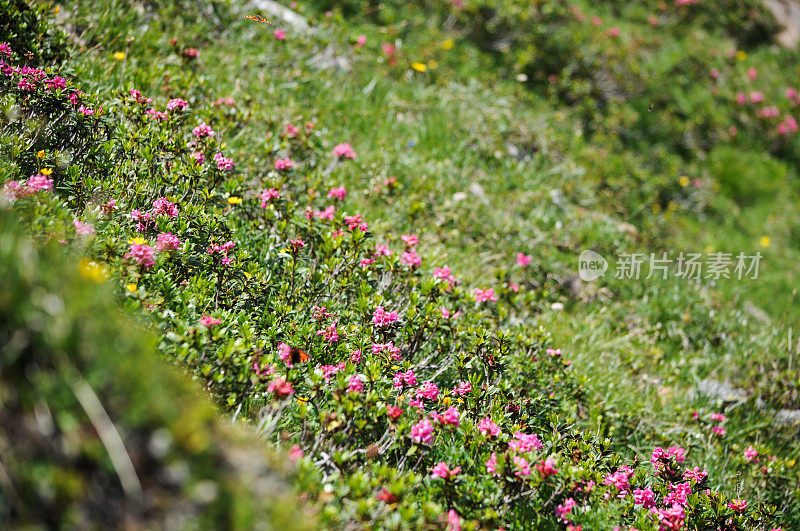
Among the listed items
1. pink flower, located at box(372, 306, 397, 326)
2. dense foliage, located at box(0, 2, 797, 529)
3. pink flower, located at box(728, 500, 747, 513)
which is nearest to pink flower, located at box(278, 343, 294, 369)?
dense foliage, located at box(0, 2, 797, 529)

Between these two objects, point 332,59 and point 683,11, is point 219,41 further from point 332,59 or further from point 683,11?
point 683,11

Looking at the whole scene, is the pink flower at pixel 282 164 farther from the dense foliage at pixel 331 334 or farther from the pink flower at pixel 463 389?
the pink flower at pixel 463 389

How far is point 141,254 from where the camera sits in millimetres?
2762

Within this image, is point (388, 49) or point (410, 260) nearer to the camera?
point (410, 260)

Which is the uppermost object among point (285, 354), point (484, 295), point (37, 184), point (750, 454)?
point (37, 184)

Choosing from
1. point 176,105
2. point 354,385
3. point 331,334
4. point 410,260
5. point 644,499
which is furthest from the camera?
point 176,105

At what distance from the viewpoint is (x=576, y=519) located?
2676mm

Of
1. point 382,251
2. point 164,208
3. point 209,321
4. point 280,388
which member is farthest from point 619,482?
point 164,208

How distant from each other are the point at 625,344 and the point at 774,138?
22.4ft

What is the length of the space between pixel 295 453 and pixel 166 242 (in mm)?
1466

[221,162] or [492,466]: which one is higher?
[221,162]

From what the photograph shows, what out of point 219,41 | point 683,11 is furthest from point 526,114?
point 683,11

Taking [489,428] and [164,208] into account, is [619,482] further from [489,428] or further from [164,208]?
[164,208]
